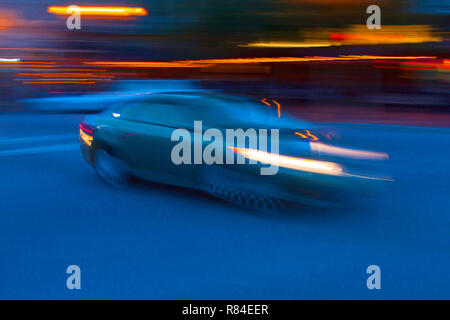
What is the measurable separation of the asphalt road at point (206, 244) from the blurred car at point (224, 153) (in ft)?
0.82

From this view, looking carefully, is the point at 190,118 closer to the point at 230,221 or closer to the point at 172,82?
the point at 230,221

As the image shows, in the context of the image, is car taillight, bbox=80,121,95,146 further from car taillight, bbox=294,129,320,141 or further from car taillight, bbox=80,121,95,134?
car taillight, bbox=294,129,320,141

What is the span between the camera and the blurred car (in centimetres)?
564

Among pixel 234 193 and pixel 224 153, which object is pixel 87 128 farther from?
pixel 234 193

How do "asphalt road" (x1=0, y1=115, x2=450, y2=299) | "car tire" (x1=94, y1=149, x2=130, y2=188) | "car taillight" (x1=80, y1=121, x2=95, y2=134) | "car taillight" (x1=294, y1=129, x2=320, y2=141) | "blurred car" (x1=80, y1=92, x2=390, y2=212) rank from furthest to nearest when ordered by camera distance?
"car taillight" (x1=80, y1=121, x2=95, y2=134) < "car tire" (x1=94, y1=149, x2=130, y2=188) < "car taillight" (x1=294, y1=129, x2=320, y2=141) < "blurred car" (x1=80, y1=92, x2=390, y2=212) < "asphalt road" (x1=0, y1=115, x2=450, y2=299)

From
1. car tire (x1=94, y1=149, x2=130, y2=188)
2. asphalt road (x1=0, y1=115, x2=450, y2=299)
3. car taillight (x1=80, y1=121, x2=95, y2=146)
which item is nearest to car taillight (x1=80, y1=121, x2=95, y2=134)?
car taillight (x1=80, y1=121, x2=95, y2=146)

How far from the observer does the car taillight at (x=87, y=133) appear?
769 cm

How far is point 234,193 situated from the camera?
6.06m

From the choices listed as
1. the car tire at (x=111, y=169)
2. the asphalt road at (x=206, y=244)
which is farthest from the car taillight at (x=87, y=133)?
the asphalt road at (x=206, y=244)

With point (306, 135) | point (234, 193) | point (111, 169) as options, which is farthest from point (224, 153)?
point (111, 169)

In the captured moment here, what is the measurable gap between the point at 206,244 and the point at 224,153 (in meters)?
1.31

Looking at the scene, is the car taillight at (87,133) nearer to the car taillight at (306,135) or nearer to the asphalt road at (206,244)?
the asphalt road at (206,244)

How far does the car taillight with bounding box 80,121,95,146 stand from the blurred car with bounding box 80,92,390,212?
0.01 metres

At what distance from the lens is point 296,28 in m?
23.4
